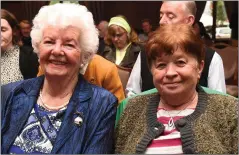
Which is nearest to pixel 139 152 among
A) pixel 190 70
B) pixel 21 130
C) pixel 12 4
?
pixel 190 70

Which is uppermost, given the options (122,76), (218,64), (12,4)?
(218,64)

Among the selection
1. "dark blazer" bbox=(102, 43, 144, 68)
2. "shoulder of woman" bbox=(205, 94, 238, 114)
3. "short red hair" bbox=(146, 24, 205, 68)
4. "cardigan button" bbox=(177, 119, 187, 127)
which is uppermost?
"short red hair" bbox=(146, 24, 205, 68)

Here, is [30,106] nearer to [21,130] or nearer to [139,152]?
[21,130]

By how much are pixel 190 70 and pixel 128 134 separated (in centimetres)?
41

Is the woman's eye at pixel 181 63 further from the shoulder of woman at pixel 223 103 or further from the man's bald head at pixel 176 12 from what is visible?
the man's bald head at pixel 176 12

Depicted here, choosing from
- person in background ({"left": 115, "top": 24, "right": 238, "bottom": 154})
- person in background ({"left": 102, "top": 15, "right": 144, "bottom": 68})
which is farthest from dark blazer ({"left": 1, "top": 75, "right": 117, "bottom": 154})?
person in background ({"left": 102, "top": 15, "right": 144, "bottom": 68})

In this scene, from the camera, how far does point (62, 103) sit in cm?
197

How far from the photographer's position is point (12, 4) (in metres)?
10.8

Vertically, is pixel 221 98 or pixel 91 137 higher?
pixel 221 98

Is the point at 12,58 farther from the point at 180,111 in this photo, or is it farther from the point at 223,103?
the point at 223,103

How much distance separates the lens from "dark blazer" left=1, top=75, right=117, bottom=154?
186cm

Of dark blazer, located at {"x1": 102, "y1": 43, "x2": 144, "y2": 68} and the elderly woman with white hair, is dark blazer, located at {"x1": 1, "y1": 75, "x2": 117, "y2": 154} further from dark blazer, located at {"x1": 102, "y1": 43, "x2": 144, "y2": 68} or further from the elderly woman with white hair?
dark blazer, located at {"x1": 102, "y1": 43, "x2": 144, "y2": 68}

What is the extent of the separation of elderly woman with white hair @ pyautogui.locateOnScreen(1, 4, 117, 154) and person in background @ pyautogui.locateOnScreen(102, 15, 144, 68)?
244 centimetres

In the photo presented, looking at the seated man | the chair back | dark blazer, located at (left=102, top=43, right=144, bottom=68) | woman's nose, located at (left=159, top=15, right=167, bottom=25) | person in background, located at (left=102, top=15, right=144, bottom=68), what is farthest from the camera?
the chair back
